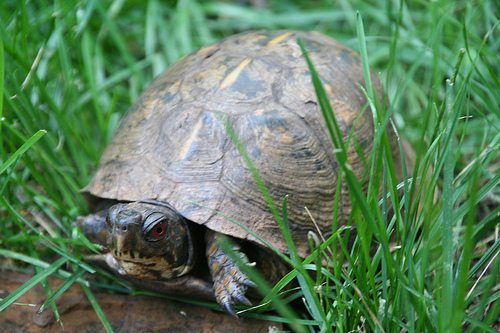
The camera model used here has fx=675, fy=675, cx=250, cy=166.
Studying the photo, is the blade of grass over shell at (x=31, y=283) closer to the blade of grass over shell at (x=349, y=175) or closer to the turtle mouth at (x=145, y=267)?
the turtle mouth at (x=145, y=267)

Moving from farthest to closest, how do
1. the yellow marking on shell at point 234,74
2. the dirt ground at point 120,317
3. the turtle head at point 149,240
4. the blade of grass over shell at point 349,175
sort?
the yellow marking on shell at point 234,74 → the dirt ground at point 120,317 → the turtle head at point 149,240 → the blade of grass over shell at point 349,175

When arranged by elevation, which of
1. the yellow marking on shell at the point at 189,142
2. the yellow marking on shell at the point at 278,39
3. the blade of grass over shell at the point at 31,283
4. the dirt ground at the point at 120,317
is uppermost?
the yellow marking on shell at the point at 278,39

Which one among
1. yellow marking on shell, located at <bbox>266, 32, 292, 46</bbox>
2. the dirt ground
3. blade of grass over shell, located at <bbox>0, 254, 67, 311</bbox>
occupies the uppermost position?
yellow marking on shell, located at <bbox>266, 32, 292, 46</bbox>

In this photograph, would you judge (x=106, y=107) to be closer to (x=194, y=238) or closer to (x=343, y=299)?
(x=194, y=238)

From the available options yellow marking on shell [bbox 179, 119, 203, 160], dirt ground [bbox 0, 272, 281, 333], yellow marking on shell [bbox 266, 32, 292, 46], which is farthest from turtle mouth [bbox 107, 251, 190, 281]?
yellow marking on shell [bbox 266, 32, 292, 46]

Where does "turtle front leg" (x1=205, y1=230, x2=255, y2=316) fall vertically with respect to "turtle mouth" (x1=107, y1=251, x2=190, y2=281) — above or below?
below

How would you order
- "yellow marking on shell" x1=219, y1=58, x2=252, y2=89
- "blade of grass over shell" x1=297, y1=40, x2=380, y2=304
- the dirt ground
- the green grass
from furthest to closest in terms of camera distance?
"yellow marking on shell" x1=219, y1=58, x2=252, y2=89, the dirt ground, the green grass, "blade of grass over shell" x1=297, y1=40, x2=380, y2=304

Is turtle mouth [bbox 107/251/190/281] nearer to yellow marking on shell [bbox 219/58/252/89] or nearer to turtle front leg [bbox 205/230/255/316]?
turtle front leg [bbox 205/230/255/316]

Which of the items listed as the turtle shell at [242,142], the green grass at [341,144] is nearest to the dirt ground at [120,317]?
the green grass at [341,144]

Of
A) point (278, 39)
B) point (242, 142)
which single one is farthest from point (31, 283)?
point (278, 39)
